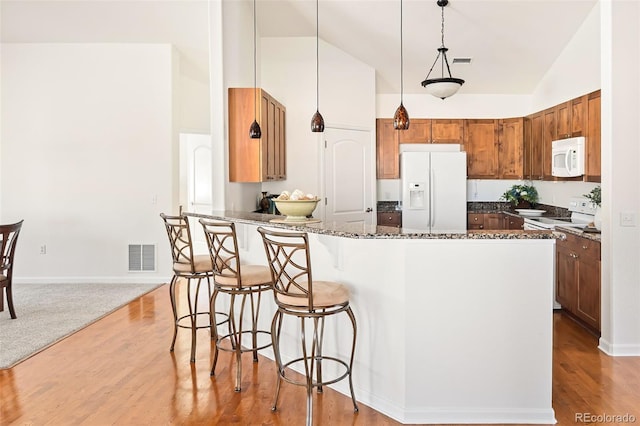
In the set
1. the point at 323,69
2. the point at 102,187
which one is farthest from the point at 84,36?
the point at 323,69

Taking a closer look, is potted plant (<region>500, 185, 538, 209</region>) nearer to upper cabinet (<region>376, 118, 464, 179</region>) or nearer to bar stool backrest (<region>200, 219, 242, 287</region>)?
upper cabinet (<region>376, 118, 464, 179</region>)

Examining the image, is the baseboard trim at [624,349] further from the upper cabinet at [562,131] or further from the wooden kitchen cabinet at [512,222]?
the wooden kitchen cabinet at [512,222]

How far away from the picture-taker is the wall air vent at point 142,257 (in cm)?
667

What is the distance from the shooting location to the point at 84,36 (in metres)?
6.39

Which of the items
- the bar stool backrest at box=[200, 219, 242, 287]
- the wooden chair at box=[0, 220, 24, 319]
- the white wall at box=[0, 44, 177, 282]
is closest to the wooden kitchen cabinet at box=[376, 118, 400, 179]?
the white wall at box=[0, 44, 177, 282]

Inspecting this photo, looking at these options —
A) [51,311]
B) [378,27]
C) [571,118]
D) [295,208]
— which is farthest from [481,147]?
[51,311]

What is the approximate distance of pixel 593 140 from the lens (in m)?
4.79

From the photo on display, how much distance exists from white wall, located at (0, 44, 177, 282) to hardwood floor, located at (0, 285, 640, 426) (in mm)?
2455

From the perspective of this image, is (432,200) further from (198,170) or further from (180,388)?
(180,388)

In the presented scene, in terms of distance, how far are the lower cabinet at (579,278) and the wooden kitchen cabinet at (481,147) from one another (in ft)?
7.43

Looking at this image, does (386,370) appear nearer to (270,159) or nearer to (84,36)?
(270,159)

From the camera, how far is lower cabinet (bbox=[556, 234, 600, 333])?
4262mm

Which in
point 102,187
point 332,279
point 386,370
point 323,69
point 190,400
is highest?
point 323,69

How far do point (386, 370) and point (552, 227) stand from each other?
2987 mm
